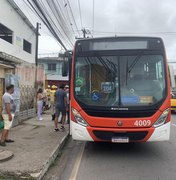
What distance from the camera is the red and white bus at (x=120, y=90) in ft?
23.9

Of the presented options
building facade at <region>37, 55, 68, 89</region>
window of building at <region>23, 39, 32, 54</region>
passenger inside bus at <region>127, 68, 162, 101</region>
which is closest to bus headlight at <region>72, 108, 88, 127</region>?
passenger inside bus at <region>127, 68, 162, 101</region>

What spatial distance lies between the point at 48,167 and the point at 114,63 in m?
3.09

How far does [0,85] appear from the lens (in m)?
11.5

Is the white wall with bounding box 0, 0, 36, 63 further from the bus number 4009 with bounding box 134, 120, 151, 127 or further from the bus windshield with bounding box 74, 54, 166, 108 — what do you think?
the bus number 4009 with bounding box 134, 120, 151, 127

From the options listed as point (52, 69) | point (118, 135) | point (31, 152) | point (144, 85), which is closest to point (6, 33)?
point (31, 152)

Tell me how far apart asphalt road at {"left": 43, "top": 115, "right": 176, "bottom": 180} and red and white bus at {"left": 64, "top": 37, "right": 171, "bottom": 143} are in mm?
549

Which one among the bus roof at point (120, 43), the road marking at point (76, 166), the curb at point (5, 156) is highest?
the bus roof at point (120, 43)

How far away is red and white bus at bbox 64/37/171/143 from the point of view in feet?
23.9

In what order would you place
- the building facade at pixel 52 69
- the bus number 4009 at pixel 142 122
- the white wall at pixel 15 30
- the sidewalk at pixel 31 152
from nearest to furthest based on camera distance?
the sidewalk at pixel 31 152 < the bus number 4009 at pixel 142 122 < the white wall at pixel 15 30 < the building facade at pixel 52 69

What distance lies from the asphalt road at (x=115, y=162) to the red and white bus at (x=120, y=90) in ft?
1.80

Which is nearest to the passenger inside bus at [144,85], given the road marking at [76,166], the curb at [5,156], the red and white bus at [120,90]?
the red and white bus at [120,90]

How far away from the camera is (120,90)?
7441 millimetres

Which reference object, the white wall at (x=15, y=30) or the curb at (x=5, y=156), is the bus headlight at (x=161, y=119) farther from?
the white wall at (x=15, y=30)

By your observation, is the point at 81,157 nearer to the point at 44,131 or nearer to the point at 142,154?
the point at 142,154
